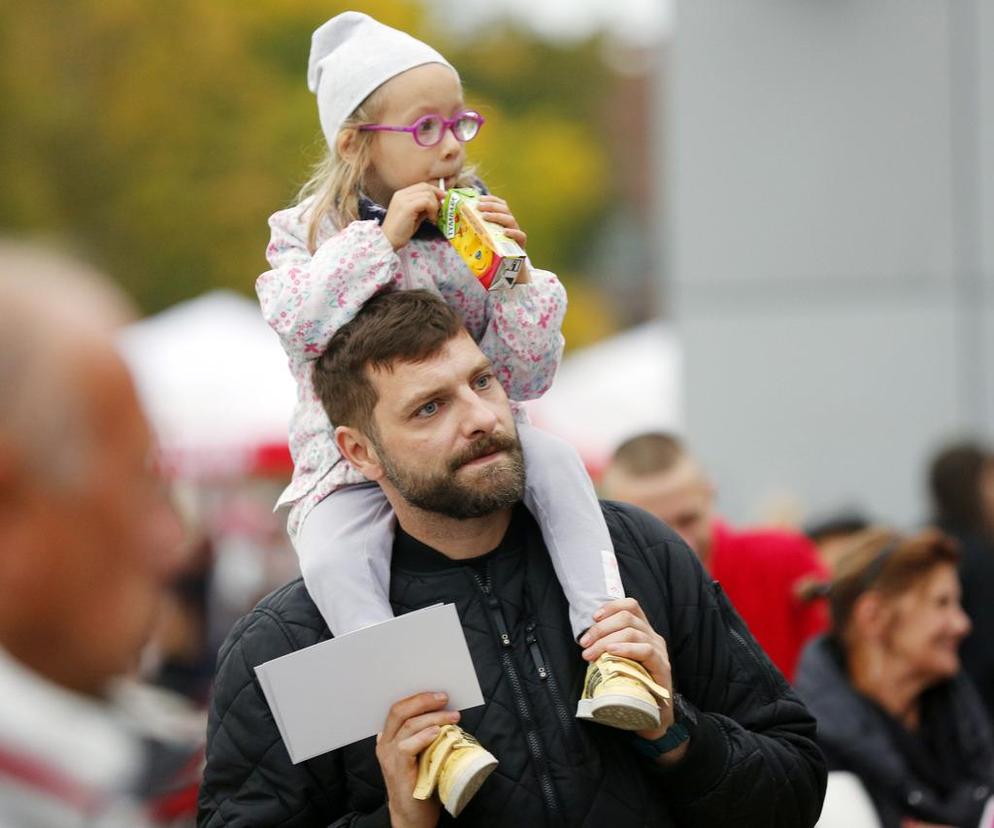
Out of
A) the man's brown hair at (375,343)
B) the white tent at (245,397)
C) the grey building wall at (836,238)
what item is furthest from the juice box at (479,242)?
the white tent at (245,397)

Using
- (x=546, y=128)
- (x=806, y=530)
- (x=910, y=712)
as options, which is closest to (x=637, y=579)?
(x=910, y=712)

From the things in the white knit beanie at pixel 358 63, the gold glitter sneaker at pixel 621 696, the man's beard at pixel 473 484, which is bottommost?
the gold glitter sneaker at pixel 621 696

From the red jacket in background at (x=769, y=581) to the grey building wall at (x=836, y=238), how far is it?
15.1 feet

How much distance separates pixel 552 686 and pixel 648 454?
2662 mm

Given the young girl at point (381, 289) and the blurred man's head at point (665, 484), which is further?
the blurred man's head at point (665, 484)

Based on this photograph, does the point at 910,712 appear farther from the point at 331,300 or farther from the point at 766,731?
the point at 331,300

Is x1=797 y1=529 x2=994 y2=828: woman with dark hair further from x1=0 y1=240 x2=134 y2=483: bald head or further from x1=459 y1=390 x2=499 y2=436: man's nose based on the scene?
x1=0 y1=240 x2=134 y2=483: bald head

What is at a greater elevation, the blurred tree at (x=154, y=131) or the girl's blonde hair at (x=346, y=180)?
the girl's blonde hair at (x=346, y=180)

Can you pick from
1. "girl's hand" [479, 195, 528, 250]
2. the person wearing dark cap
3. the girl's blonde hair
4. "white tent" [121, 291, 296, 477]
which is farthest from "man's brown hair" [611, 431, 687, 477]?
"white tent" [121, 291, 296, 477]

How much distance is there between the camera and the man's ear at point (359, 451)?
3365mm

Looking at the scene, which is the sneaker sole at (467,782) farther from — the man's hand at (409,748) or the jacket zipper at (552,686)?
the jacket zipper at (552,686)

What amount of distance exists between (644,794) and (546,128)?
34.4m

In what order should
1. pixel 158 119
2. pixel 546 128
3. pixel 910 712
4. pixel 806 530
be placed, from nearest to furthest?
pixel 910 712 → pixel 806 530 → pixel 158 119 → pixel 546 128

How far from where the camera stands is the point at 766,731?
3402 mm
